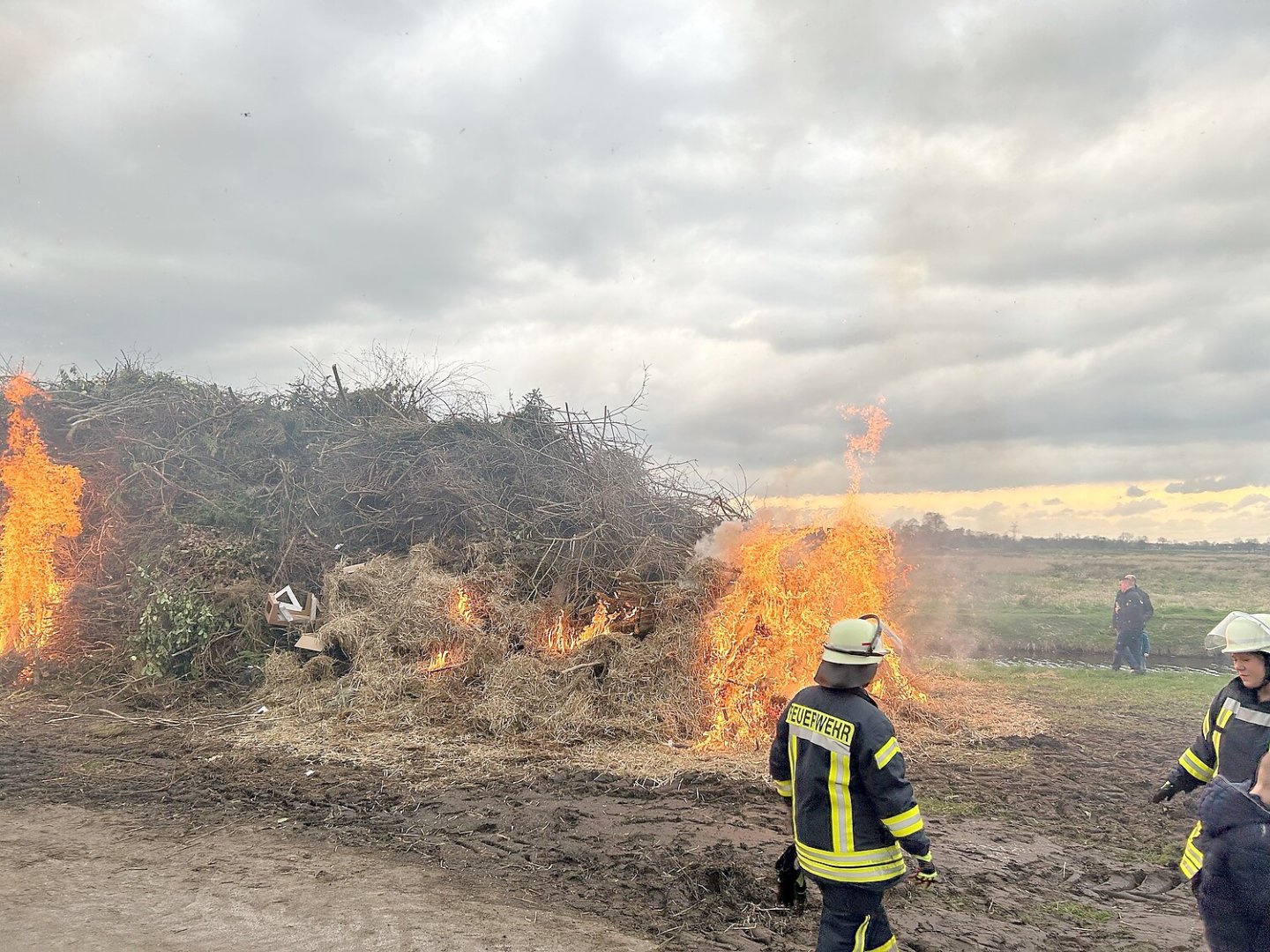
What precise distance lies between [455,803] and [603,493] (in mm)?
6330

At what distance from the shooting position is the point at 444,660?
10547 mm

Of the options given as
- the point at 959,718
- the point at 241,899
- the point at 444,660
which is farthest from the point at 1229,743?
the point at 444,660

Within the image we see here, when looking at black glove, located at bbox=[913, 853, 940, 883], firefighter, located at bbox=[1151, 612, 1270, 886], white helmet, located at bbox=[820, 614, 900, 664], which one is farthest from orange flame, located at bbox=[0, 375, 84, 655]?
firefighter, located at bbox=[1151, 612, 1270, 886]

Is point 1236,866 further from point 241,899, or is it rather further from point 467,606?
point 467,606

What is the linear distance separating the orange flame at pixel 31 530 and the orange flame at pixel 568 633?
8156mm

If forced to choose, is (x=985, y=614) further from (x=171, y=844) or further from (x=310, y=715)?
(x=171, y=844)

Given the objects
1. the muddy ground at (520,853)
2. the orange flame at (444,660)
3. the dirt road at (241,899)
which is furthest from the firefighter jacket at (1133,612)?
the dirt road at (241,899)

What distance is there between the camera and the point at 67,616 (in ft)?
40.7

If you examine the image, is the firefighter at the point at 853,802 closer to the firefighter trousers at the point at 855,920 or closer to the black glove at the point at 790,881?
the firefighter trousers at the point at 855,920

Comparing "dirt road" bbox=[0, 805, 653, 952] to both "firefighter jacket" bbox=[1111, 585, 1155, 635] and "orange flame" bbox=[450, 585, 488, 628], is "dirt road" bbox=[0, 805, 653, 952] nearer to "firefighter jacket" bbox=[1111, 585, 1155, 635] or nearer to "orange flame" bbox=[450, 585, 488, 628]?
"orange flame" bbox=[450, 585, 488, 628]

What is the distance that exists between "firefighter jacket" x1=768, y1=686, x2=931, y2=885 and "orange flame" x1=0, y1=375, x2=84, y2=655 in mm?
13257

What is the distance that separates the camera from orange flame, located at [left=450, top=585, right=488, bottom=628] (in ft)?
35.7

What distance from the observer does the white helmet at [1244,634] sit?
3914 millimetres

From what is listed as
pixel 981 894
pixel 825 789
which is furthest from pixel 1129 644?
pixel 825 789
